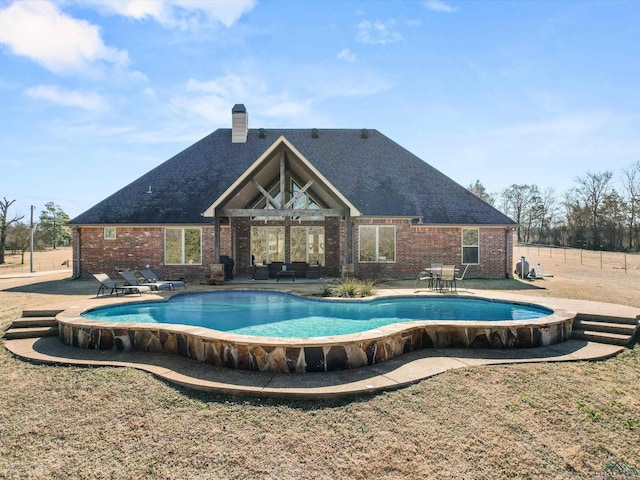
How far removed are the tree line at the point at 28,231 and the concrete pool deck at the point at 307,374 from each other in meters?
15.2

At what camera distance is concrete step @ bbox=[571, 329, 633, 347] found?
721cm

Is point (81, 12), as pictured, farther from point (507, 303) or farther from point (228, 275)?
point (507, 303)

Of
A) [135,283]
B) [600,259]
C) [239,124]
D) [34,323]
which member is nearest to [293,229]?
[239,124]

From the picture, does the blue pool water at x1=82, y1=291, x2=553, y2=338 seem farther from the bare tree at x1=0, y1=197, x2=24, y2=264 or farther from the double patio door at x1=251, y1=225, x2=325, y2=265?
the bare tree at x1=0, y1=197, x2=24, y2=264

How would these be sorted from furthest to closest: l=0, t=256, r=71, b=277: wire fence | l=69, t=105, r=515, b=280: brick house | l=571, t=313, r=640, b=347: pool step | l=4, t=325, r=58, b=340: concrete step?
l=0, t=256, r=71, b=277: wire fence < l=69, t=105, r=515, b=280: brick house < l=4, t=325, r=58, b=340: concrete step < l=571, t=313, r=640, b=347: pool step

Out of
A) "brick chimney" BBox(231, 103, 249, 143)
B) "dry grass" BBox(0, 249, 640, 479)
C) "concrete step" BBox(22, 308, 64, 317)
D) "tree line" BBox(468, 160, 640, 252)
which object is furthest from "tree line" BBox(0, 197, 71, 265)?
"tree line" BBox(468, 160, 640, 252)

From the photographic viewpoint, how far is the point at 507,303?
426 inches

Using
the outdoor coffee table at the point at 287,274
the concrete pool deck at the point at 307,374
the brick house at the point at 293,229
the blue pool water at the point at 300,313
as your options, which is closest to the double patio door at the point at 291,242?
the brick house at the point at 293,229

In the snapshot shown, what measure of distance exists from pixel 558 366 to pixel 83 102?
15672 millimetres

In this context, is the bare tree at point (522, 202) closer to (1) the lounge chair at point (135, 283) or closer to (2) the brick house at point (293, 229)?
(2) the brick house at point (293, 229)

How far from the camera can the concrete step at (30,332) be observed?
25.8 ft

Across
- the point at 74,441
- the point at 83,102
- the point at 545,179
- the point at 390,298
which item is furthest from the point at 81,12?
the point at 545,179

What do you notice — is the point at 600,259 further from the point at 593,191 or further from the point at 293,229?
the point at 293,229

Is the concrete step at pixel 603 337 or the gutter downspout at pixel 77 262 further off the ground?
the gutter downspout at pixel 77 262
